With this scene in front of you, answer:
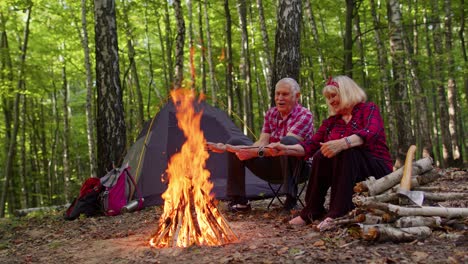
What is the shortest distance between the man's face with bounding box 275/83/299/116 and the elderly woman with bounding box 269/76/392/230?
72 cm

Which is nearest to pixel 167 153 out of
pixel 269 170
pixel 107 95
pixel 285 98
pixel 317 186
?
pixel 107 95

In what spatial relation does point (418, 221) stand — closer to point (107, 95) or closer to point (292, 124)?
point (292, 124)

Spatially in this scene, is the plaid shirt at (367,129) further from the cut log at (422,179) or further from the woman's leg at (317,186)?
the cut log at (422,179)

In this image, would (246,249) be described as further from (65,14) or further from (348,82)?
(65,14)

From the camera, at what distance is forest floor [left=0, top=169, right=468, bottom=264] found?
103 inches

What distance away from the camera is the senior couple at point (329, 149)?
352 centimetres

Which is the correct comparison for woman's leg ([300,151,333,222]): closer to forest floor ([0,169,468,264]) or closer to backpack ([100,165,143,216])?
forest floor ([0,169,468,264])

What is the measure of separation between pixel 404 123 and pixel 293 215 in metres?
7.06

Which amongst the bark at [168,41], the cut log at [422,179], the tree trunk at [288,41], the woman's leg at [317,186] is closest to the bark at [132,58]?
the bark at [168,41]

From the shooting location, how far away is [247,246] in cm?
314

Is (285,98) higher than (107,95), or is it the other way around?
(107,95)

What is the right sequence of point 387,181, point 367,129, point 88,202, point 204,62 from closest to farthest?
1. point 387,181
2. point 367,129
3. point 88,202
4. point 204,62

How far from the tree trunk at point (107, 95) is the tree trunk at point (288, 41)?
9.75 feet

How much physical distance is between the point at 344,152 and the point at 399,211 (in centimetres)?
77
